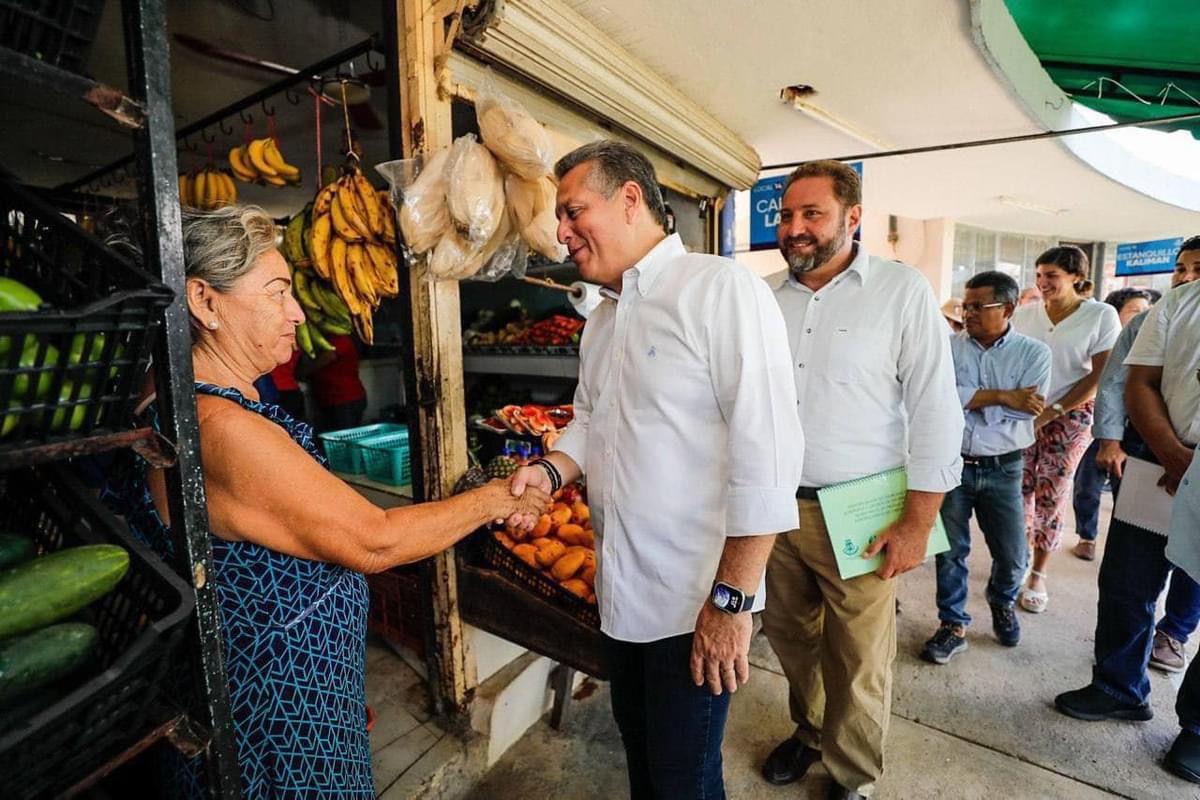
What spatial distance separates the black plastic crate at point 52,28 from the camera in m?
0.57

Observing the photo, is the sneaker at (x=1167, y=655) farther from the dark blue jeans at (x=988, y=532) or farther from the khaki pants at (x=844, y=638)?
the khaki pants at (x=844, y=638)

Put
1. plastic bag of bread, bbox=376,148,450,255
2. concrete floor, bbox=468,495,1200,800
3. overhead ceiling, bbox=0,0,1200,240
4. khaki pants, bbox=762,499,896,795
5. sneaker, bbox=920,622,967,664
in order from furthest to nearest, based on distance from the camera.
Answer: sneaker, bbox=920,622,967,664 < overhead ceiling, bbox=0,0,1200,240 < concrete floor, bbox=468,495,1200,800 < khaki pants, bbox=762,499,896,795 < plastic bag of bread, bbox=376,148,450,255

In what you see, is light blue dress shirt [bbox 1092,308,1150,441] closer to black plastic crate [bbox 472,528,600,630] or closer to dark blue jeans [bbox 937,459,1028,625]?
dark blue jeans [bbox 937,459,1028,625]

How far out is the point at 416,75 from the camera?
1.89 metres

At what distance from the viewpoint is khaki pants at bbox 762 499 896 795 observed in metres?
1.97

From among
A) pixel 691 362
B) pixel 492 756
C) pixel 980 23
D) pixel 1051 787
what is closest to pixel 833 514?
pixel 691 362

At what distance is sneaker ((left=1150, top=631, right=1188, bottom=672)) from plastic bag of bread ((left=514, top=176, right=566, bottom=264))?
3701 millimetres

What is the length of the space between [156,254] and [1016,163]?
6761 mm

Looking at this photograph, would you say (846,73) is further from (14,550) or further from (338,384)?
(338,384)

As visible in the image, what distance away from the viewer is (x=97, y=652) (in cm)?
69

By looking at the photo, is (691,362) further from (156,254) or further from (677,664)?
(156,254)

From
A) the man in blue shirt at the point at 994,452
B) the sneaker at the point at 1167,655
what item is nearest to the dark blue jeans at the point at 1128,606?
the sneaker at the point at 1167,655

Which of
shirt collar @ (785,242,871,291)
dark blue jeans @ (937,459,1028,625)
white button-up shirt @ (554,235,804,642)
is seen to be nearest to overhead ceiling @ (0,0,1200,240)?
shirt collar @ (785,242,871,291)

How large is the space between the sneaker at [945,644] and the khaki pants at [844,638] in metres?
1.19
